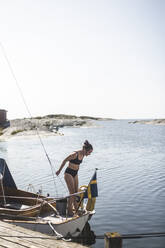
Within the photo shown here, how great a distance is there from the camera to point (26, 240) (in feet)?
18.4

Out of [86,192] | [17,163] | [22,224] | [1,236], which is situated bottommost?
[17,163]

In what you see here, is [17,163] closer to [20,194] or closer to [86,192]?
[20,194]

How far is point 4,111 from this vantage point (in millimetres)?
69812

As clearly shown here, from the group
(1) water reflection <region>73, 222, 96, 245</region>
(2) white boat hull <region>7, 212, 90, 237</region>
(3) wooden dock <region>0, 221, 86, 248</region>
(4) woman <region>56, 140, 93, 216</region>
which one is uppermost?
(4) woman <region>56, 140, 93, 216</region>

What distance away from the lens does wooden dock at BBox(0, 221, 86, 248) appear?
5.37 meters

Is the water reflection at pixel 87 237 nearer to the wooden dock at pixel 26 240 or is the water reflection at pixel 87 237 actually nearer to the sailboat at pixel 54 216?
the sailboat at pixel 54 216

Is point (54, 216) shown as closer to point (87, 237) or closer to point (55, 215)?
point (55, 215)

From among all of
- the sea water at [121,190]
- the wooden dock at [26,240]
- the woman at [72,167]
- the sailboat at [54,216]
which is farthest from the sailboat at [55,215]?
the sea water at [121,190]

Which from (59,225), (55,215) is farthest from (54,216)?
(59,225)

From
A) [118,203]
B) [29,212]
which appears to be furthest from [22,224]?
[118,203]

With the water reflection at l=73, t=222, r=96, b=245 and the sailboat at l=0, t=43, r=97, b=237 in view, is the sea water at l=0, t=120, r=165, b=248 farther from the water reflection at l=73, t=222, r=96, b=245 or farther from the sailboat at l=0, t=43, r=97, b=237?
the sailboat at l=0, t=43, r=97, b=237

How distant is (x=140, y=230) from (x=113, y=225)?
119cm

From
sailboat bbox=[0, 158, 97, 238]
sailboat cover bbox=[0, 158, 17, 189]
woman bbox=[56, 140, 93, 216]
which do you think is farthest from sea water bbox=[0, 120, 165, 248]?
woman bbox=[56, 140, 93, 216]

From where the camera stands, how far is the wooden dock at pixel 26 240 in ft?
17.6
